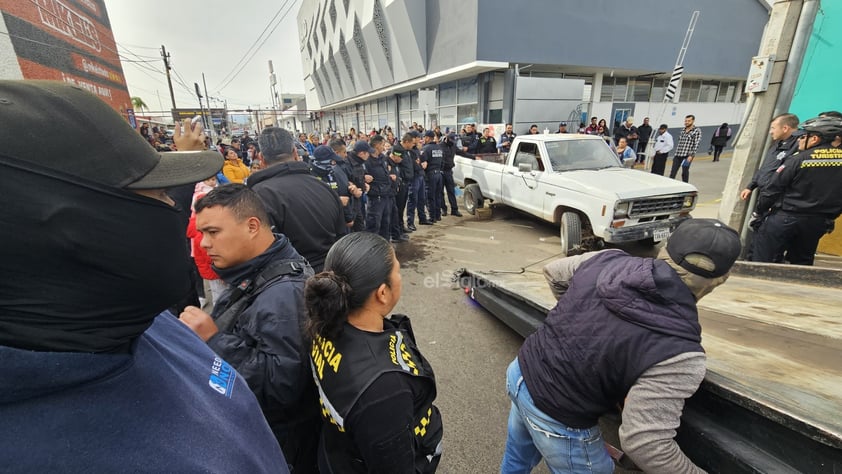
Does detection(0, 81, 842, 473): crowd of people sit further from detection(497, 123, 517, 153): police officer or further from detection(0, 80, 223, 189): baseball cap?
Answer: detection(497, 123, 517, 153): police officer

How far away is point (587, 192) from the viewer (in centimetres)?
522

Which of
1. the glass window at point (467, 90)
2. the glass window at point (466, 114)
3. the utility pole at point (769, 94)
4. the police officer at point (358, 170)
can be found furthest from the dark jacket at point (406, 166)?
the glass window at point (467, 90)

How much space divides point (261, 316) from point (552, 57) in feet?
52.7

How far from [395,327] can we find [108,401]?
1016mm

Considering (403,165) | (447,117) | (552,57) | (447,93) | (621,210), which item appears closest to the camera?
(621,210)

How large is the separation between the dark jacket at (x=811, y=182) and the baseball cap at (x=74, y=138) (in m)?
5.34

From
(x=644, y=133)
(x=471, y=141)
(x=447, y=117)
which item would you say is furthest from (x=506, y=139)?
(x=644, y=133)

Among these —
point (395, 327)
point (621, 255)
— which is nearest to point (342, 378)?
point (395, 327)

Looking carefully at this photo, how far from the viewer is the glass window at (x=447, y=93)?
54.5ft

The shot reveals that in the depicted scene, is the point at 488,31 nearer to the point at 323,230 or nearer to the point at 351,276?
the point at 323,230

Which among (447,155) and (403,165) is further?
(447,155)

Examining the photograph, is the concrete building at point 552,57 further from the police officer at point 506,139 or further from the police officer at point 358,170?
the police officer at point 358,170

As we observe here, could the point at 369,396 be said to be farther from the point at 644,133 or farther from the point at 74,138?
the point at 644,133

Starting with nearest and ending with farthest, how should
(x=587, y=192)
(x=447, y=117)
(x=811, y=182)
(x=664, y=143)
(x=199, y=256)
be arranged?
(x=199, y=256)
(x=811, y=182)
(x=587, y=192)
(x=664, y=143)
(x=447, y=117)
